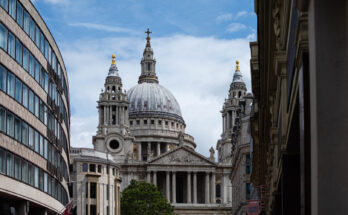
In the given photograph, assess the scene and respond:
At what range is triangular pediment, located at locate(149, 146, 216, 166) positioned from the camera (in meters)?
191

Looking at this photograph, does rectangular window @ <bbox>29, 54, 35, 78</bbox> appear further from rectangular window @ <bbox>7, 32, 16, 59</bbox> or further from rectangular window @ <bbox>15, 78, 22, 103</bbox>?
rectangular window @ <bbox>7, 32, 16, 59</bbox>

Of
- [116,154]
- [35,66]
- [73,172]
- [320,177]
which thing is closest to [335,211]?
[320,177]

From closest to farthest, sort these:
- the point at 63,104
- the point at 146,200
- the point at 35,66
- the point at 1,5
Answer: the point at 1,5, the point at 35,66, the point at 63,104, the point at 146,200

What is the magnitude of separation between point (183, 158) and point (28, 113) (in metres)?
146

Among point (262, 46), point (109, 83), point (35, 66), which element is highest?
point (109, 83)

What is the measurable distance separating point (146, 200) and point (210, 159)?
56275 mm

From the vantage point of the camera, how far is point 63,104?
2566 inches

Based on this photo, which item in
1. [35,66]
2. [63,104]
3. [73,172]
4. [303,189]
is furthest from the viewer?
[73,172]

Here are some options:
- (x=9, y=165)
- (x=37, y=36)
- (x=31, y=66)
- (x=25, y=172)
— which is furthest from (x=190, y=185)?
(x=9, y=165)

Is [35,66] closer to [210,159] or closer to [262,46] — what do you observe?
[262,46]

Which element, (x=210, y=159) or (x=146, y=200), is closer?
(x=146, y=200)

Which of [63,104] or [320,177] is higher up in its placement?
[63,104]

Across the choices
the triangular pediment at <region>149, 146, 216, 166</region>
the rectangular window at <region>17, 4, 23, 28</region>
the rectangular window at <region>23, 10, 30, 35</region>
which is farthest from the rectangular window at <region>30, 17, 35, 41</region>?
the triangular pediment at <region>149, 146, 216, 166</region>

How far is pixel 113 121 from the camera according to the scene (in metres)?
190
